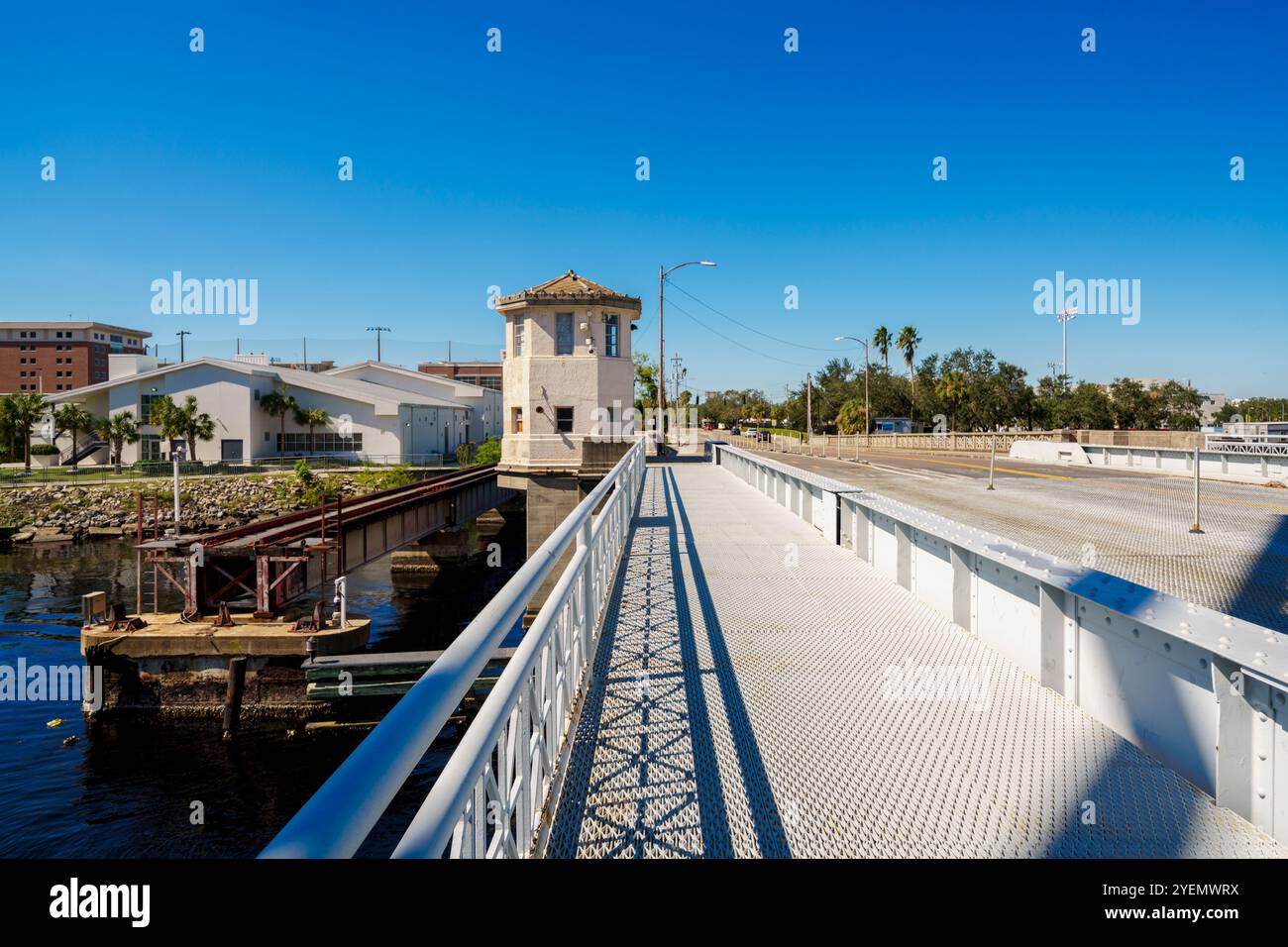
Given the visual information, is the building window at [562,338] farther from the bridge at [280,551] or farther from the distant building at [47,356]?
the distant building at [47,356]

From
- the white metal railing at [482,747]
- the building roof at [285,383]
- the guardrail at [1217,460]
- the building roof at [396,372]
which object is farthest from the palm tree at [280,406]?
the white metal railing at [482,747]

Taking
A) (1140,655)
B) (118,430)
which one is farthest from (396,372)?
(1140,655)

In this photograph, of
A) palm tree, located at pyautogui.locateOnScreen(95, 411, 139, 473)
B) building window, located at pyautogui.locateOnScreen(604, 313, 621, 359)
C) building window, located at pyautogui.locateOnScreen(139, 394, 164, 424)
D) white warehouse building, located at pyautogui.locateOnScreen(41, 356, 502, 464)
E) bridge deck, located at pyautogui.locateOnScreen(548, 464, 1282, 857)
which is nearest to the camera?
bridge deck, located at pyautogui.locateOnScreen(548, 464, 1282, 857)

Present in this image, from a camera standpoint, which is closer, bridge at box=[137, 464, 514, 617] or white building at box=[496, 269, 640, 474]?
bridge at box=[137, 464, 514, 617]

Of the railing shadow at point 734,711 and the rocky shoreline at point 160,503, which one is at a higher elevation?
the railing shadow at point 734,711

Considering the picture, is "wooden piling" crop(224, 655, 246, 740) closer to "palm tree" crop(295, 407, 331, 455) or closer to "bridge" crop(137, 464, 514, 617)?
"bridge" crop(137, 464, 514, 617)

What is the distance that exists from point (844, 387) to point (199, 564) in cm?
10641

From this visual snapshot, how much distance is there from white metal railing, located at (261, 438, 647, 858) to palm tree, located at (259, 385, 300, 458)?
59102 mm

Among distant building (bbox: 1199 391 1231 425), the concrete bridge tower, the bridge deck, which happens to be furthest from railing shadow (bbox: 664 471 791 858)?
distant building (bbox: 1199 391 1231 425)

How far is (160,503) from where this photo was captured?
43656 millimetres

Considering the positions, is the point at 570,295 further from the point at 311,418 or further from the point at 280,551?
the point at 311,418

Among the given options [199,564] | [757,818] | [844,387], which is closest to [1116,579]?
[757,818]

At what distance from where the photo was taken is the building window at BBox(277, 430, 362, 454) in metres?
60.3

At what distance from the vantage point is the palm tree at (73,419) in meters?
58.3
